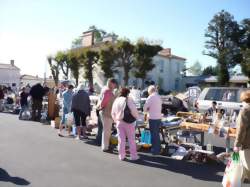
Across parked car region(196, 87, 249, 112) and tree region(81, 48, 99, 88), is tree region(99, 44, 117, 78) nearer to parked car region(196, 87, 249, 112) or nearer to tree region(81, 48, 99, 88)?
tree region(81, 48, 99, 88)

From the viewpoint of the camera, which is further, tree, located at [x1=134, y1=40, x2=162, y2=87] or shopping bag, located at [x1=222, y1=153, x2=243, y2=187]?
tree, located at [x1=134, y1=40, x2=162, y2=87]

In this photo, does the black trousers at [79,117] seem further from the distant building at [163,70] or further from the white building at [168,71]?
the white building at [168,71]

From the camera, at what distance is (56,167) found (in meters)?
6.96

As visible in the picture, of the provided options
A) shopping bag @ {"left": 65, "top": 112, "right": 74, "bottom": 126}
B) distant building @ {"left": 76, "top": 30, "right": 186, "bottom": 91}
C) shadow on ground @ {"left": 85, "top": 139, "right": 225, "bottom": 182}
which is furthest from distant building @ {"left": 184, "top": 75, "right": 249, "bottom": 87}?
shadow on ground @ {"left": 85, "top": 139, "right": 225, "bottom": 182}

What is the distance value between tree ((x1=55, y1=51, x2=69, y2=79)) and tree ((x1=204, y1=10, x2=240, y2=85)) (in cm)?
2543

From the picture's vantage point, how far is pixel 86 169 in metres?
6.93

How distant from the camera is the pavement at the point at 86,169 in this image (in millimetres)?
6059

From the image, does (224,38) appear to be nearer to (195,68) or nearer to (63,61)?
(63,61)

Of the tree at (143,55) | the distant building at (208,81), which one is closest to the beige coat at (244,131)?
the tree at (143,55)

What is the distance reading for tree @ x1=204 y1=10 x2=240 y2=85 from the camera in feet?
187

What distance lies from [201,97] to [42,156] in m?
9.86

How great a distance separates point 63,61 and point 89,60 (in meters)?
6.72

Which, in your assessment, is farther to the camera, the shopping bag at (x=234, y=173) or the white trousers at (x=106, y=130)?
the white trousers at (x=106, y=130)

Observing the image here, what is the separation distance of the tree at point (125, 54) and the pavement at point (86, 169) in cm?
2991
